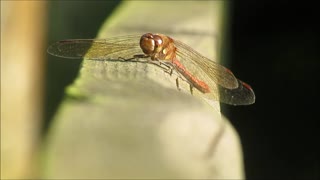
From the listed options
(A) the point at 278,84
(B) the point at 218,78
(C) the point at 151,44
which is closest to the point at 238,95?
(B) the point at 218,78

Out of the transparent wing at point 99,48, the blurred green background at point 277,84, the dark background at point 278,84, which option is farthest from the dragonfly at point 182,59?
the dark background at point 278,84

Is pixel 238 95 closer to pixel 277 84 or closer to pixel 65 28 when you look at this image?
pixel 65 28

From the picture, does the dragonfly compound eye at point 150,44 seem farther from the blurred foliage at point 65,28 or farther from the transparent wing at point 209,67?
the blurred foliage at point 65,28

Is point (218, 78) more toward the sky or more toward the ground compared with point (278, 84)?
more toward the sky

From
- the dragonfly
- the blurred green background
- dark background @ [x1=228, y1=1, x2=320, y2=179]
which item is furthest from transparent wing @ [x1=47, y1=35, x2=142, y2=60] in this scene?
dark background @ [x1=228, y1=1, x2=320, y2=179]

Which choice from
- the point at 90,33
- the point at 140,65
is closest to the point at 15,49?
the point at 90,33

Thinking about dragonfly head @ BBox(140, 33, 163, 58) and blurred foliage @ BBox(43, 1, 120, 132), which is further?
blurred foliage @ BBox(43, 1, 120, 132)

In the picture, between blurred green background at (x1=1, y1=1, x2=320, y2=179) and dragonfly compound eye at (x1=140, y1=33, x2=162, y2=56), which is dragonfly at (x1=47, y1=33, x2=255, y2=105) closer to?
dragonfly compound eye at (x1=140, y1=33, x2=162, y2=56)
